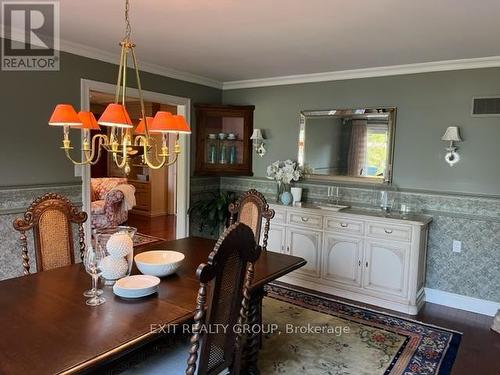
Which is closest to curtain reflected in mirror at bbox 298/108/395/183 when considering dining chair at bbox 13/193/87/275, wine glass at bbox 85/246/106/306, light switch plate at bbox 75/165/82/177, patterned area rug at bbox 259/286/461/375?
patterned area rug at bbox 259/286/461/375

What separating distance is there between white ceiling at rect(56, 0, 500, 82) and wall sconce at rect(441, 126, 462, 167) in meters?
0.68

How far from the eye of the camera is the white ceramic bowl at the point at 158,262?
2.05 m

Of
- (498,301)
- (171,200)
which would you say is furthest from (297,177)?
(171,200)

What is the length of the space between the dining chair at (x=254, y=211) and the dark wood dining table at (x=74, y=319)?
0.67 metres

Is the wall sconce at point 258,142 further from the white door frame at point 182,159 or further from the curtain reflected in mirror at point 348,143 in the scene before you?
the white door frame at point 182,159

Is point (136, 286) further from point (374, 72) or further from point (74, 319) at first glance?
point (374, 72)

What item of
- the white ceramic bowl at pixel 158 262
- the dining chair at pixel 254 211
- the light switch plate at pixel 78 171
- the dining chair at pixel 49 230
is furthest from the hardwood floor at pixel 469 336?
the light switch plate at pixel 78 171

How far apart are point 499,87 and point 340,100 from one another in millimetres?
1523

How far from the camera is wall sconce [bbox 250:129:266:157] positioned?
15.7 feet

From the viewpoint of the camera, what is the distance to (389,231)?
362cm

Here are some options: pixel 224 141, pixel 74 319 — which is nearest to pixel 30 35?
pixel 224 141

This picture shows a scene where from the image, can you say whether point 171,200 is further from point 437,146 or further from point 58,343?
point 58,343

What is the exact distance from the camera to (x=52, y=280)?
1990 mm

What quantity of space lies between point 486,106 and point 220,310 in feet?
10.8
